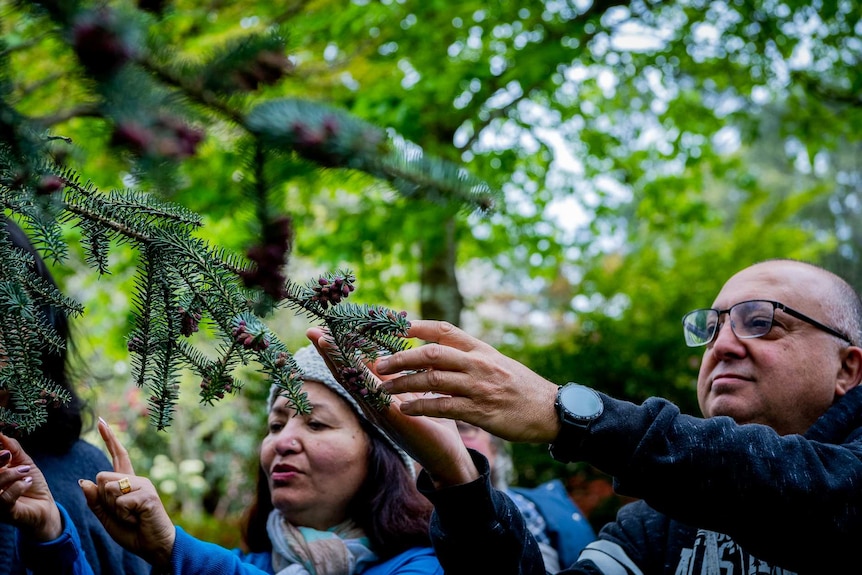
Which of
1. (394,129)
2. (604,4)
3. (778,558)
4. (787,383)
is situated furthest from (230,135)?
(604,4)

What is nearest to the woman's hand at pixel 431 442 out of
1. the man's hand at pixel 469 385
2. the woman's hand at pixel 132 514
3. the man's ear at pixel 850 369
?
the man's hand at pixel 469 385

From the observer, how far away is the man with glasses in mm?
1646

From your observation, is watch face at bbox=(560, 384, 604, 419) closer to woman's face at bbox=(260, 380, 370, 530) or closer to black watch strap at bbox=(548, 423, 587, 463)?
black watch strap at bbox=(548, 423, 587, 463)

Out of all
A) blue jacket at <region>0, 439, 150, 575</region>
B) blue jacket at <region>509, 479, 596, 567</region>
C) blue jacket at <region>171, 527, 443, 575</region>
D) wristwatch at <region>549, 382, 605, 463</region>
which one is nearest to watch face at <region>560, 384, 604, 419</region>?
→ wristwatch at <region>549, 382, 605, 463</region>

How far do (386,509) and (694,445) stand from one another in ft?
4.75

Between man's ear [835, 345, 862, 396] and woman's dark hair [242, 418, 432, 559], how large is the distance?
149 centimetres

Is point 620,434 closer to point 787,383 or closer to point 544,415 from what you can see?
point 544,415

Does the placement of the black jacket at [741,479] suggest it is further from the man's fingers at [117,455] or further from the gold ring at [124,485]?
the man's fingers at [117,455]

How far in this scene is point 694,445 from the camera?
1724mm

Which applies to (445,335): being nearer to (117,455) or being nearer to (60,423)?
(117,455)

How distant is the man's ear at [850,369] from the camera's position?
2.46m

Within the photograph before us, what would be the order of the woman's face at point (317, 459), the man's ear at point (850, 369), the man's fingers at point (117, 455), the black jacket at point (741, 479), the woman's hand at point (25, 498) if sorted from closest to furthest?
the black jacket at point (741, 479) → the woman's hand at point (25, 498) → the man's fingers at point (117, 455) → the man's ear at point (850, 369) → the woman's face at point (317, 459)

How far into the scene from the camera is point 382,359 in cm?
155

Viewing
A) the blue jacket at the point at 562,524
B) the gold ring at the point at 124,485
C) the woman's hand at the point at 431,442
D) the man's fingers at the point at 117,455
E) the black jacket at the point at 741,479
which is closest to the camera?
the black jacket at the point at 741,479
